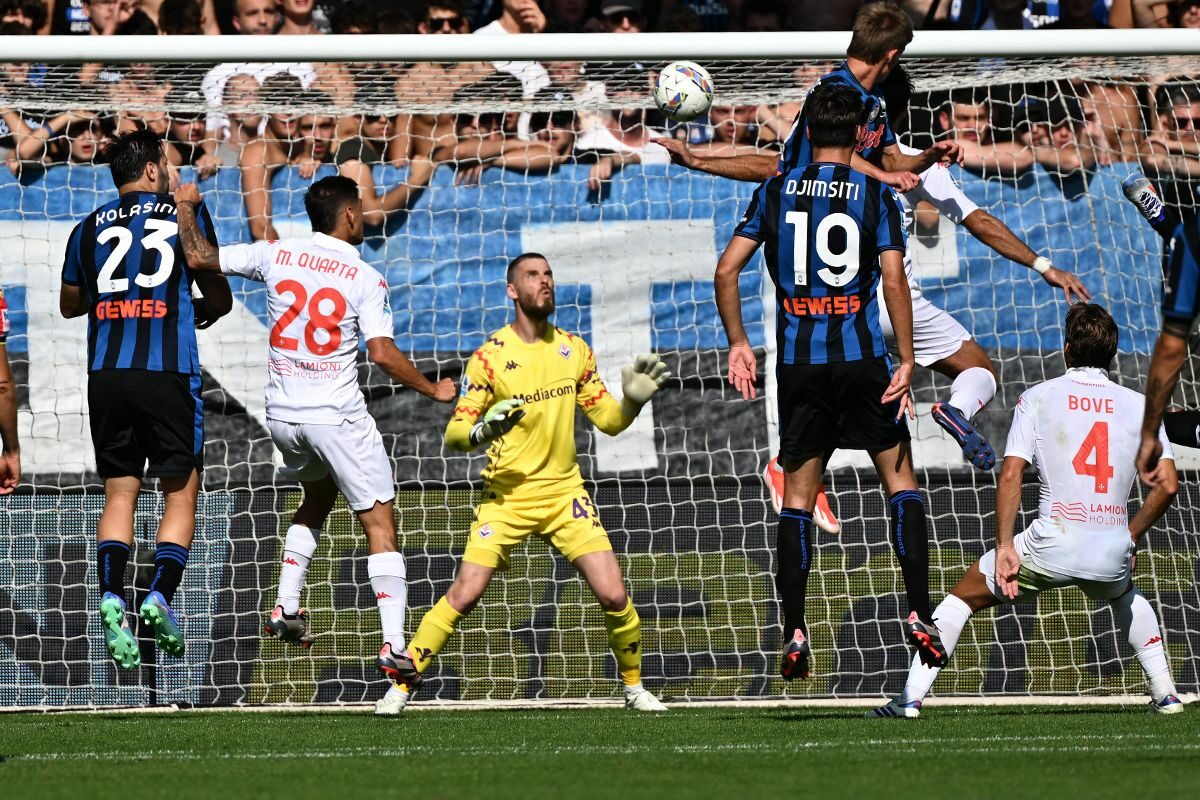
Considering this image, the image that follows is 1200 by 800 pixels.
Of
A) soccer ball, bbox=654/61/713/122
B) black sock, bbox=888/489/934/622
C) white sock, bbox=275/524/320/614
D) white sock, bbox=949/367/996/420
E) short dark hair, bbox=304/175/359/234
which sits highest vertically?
soccer ball, bbox=654/61/713/122

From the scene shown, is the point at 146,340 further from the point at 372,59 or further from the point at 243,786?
the point at 243,786

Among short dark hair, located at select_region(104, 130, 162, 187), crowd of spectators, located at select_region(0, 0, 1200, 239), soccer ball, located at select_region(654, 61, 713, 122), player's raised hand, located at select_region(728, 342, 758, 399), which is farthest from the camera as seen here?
crowd of spectators, located at select_region(0, 0, 1200, 239)

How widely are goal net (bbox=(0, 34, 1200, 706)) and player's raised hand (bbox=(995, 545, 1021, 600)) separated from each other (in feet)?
8.11

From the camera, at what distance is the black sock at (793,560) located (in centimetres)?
673

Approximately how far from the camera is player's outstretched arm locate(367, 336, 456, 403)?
286 inches

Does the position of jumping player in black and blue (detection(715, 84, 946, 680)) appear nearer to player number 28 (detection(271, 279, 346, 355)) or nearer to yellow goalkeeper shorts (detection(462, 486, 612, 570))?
yellow goalkeeper shorts (detection(462, 486, 612, 570))

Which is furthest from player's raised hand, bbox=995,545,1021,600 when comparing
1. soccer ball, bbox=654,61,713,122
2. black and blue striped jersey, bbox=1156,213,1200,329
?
soccer ball, bbox=654,61,713,122

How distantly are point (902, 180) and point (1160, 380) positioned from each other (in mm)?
2271

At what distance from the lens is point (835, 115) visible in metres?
6.69

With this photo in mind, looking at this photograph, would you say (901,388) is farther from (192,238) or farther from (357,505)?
(192,238)

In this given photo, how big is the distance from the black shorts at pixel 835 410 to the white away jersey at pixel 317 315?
1903 millimetres

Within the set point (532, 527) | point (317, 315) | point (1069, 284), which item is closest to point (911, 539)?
point (1069, 284)

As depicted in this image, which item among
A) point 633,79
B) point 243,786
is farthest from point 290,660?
point 243,786

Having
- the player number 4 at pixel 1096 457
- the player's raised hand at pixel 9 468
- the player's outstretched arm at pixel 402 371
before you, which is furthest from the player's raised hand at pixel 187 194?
the player number 4 at pixel 1096 457
